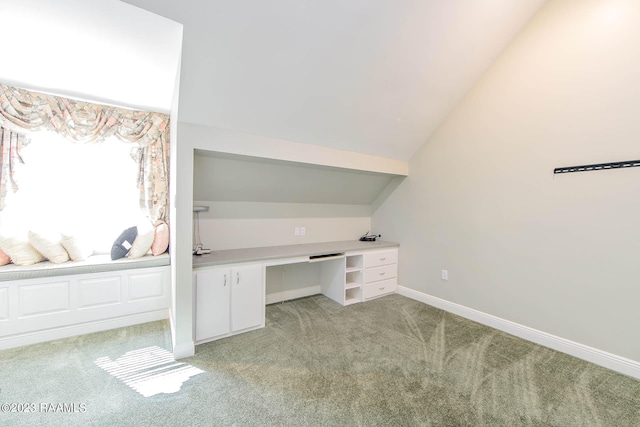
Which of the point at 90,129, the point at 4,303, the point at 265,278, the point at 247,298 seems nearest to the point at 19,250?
the point at 4,303

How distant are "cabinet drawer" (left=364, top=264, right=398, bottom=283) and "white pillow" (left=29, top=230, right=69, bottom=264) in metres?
3.15

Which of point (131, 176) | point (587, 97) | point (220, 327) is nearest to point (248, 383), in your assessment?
point (220, 327)

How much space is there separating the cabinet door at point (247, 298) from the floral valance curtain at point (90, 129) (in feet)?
4.45

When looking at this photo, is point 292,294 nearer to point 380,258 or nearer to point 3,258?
point 380,258

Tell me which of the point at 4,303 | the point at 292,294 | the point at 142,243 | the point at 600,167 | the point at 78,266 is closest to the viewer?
the point at 600,167

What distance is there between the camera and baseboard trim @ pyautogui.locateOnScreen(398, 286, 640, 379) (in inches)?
73.4

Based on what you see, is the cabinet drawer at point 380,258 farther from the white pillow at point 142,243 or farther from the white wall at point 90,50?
the white wall at point 90,50

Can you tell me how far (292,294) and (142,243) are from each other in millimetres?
1799

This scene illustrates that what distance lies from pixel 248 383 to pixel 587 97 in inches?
133

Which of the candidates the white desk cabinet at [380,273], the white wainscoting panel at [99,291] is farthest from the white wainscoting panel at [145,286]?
the white desk cabinet at [380,273]

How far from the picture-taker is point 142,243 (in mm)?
2688

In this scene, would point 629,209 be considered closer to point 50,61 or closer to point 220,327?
point 220,327

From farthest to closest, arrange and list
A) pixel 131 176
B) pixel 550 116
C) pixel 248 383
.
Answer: pixel 131 176
pixel 550 116
pixel 248 383

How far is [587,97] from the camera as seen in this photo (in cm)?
202
